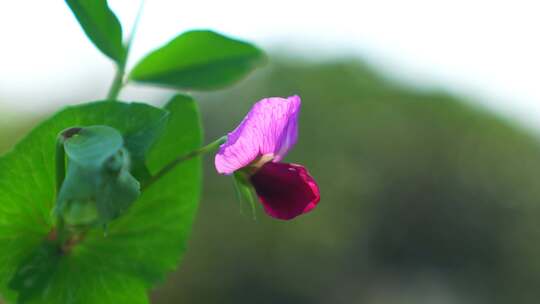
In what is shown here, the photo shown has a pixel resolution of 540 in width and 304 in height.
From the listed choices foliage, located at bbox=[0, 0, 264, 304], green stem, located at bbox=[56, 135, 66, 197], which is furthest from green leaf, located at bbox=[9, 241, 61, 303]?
green stem, located at bbox=[56, 135, 66, 197]

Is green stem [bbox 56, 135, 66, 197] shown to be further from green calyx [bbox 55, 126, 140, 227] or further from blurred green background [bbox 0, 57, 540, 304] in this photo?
blurred green background [bbox 0, 57, 540, 304]

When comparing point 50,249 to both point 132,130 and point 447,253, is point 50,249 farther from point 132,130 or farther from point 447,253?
point 447,253

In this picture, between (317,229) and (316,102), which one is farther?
(316,102)

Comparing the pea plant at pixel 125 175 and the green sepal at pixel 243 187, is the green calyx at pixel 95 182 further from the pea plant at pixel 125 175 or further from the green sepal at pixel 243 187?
the green sepal at pixel 243 187

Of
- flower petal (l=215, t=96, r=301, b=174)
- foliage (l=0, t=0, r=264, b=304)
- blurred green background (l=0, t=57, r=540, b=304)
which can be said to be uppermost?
flower petal (l=215, t=96, r=301, b=174)

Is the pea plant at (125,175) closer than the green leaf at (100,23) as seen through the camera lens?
Yes

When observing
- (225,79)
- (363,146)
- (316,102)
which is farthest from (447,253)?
(225,79)

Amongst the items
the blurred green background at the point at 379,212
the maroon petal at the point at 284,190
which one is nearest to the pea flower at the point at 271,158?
the maroon petal at the point at 284,190
